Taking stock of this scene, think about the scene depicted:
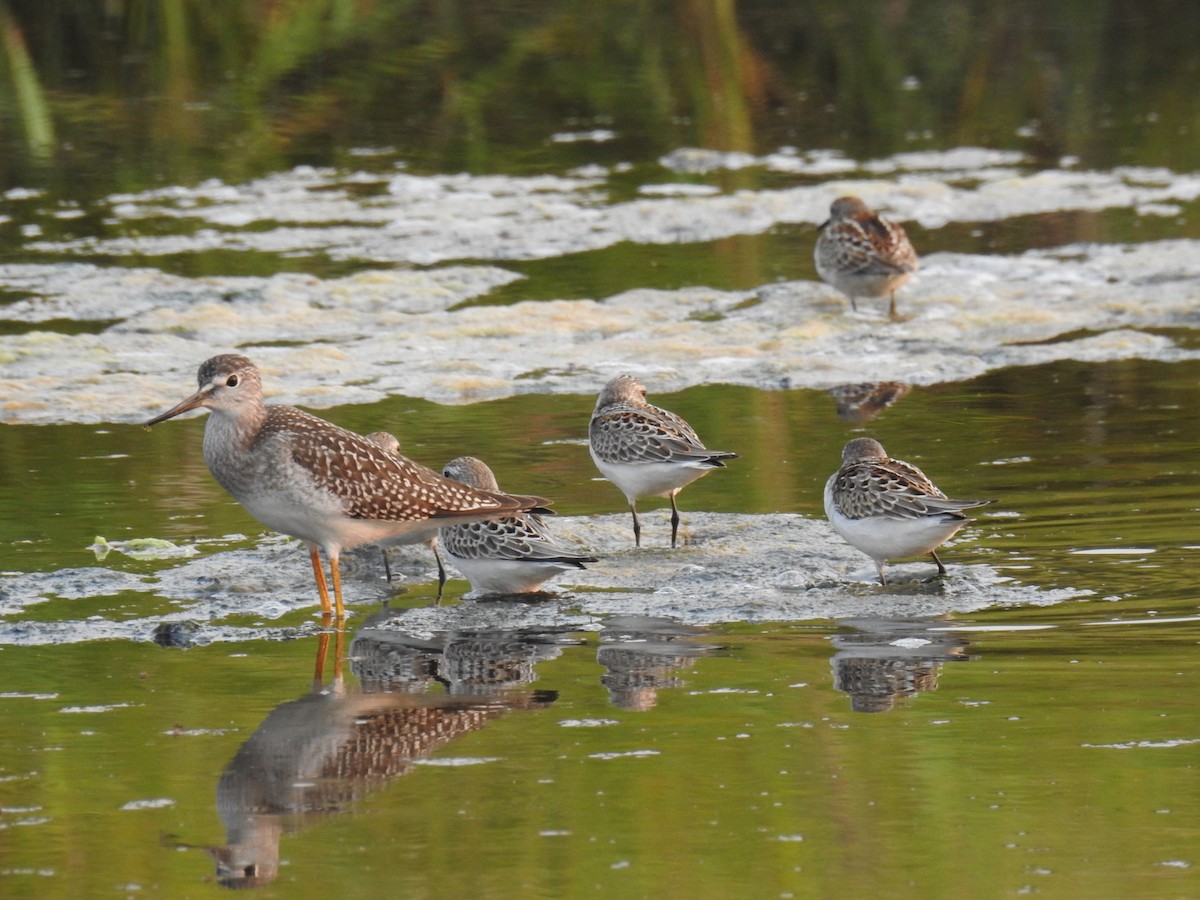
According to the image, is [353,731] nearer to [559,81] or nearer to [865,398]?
[865,398]

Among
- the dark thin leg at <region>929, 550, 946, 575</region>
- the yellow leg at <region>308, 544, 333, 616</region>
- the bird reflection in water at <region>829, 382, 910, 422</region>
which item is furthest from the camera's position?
the bird reflection in water at <region>829, 382, 910, 422</region>

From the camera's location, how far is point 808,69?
2370 cm

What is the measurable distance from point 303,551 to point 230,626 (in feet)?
4.67

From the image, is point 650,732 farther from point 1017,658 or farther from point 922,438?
point 922,438

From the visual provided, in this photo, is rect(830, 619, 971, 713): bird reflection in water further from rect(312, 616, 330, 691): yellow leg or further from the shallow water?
rect(312, 616, 330, 691): yellow leg

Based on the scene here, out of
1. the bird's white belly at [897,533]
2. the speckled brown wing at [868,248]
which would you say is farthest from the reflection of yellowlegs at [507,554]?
the speckled brown wing at [868,248]

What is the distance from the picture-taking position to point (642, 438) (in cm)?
953

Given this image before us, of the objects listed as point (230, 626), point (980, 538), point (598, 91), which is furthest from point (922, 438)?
point (598, 91)

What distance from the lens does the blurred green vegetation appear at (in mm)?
20406

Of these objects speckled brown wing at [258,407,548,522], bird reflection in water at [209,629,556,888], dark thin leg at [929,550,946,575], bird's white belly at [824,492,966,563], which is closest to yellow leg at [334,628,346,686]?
bird reflection in water at [209,629,556,888]

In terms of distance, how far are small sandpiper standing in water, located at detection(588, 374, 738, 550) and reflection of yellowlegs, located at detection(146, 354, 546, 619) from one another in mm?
1104

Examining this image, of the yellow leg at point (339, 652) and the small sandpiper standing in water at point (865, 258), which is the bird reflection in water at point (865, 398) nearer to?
the small sandpiper standing in water at point (865, 258)

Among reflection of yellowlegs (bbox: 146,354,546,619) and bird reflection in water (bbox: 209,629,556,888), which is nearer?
bird reflection in water (bbox: 209,629,556,888)

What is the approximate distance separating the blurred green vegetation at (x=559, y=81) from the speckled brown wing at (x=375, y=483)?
35.8ft
